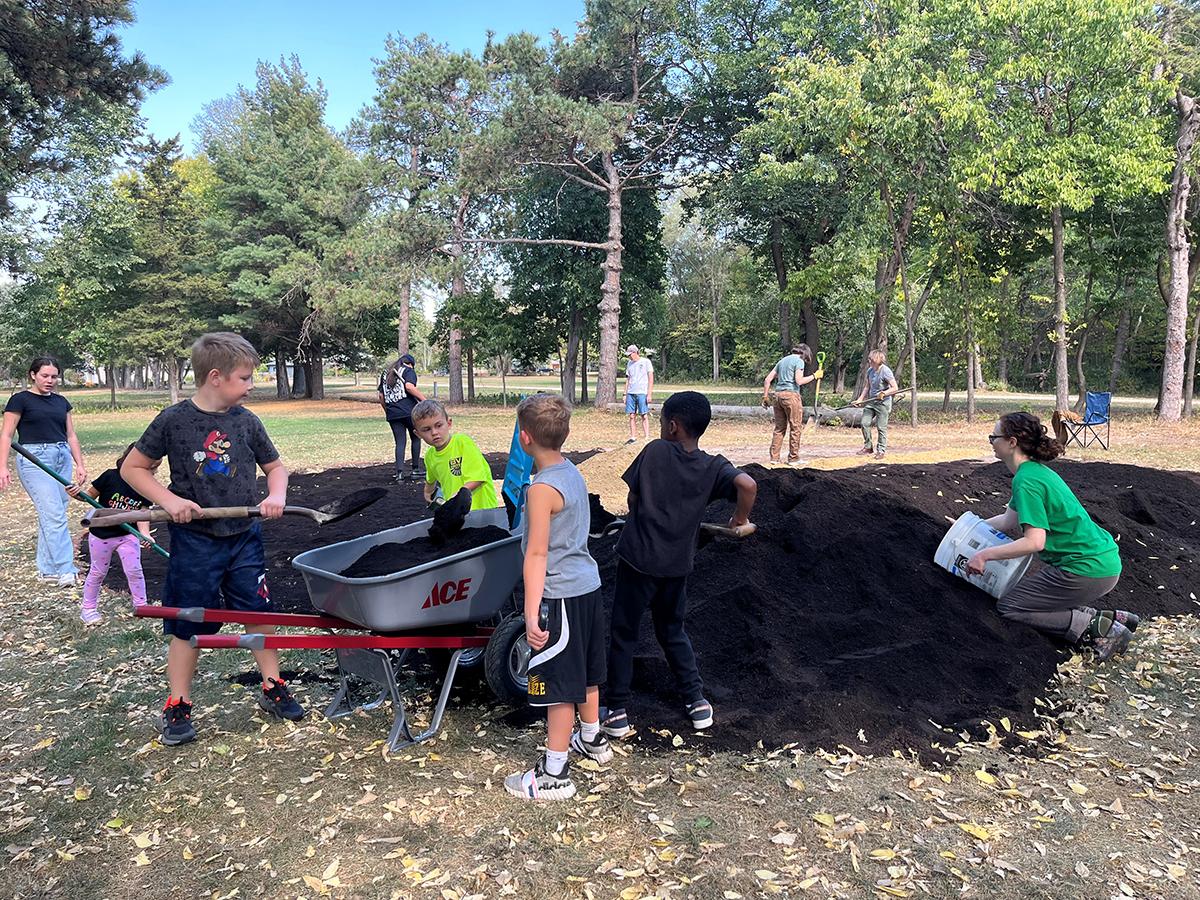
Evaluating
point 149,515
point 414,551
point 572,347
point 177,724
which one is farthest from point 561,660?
point 572,347

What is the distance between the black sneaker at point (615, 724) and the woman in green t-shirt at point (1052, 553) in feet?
6.72

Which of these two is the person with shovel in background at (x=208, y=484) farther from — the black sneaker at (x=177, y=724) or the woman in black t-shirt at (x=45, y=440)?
the woman in black t-shirt at (x=45, y=440)

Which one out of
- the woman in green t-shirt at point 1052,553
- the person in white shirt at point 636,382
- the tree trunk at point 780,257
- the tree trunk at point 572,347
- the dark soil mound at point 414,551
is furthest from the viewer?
the tree trunk at point 572,347

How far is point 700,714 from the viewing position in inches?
134

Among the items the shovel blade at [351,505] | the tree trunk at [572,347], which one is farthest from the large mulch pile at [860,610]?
the tree trunk at [572,347]

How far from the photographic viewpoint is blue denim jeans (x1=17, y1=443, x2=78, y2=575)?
5.48m

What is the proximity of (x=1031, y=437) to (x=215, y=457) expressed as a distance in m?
3.89

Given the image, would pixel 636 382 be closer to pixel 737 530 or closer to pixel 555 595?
pixel 737 530

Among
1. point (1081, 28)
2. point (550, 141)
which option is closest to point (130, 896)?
point (1081, 28)

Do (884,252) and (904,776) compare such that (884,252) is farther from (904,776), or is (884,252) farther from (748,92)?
(904,776)

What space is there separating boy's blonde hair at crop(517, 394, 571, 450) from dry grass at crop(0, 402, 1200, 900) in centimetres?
137

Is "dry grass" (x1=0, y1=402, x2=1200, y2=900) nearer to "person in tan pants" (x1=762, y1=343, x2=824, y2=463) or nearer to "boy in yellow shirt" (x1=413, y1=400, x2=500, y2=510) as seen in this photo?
"boy in yellow shirt" (x1=413, y1=400, x2=500, y2=510)

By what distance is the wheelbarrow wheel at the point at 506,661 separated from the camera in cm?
340

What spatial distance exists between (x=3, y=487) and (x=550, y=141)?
1795cm
